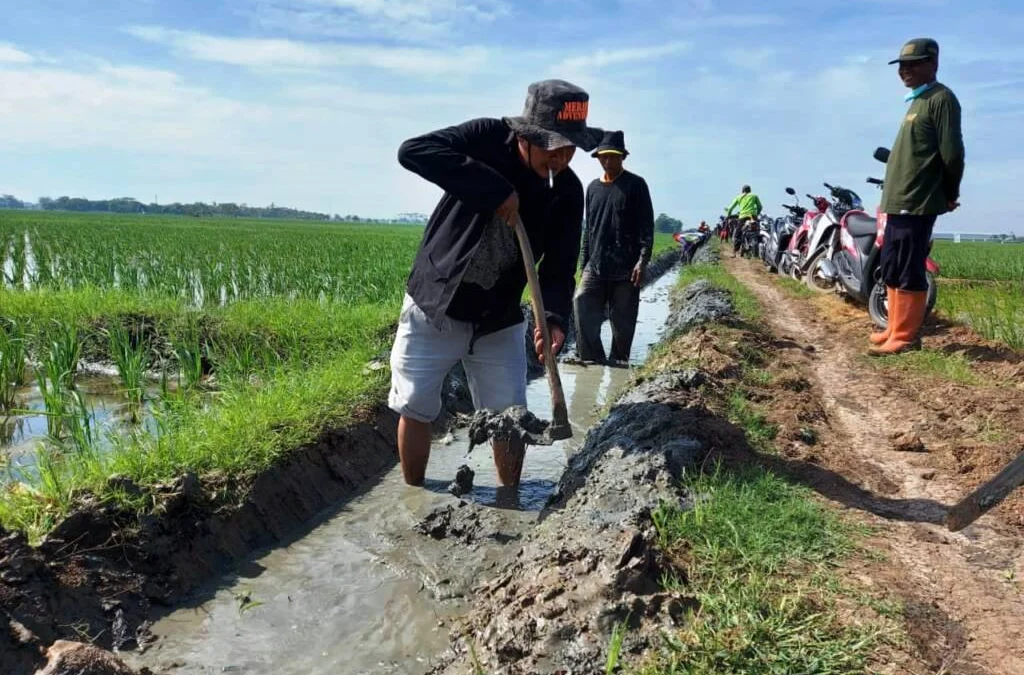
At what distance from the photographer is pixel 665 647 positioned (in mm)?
1851

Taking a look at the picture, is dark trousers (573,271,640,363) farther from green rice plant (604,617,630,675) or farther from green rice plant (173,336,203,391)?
green rice plant (604,617,630,675)

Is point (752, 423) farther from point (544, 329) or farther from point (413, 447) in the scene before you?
point (413, 447)

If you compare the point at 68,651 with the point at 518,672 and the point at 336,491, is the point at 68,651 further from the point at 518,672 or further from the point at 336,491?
the point at 336,491

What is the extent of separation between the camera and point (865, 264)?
6719 millimetres

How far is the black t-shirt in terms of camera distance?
586 centimetres

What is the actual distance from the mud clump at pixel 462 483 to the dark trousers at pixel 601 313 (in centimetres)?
283

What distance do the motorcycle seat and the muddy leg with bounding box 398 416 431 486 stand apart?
5.63 metres

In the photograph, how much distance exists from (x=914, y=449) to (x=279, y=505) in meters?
2.85

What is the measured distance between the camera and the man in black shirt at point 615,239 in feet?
19.2

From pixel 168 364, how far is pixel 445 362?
11.2ft

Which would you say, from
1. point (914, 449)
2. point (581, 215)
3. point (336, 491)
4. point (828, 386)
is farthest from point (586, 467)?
point (828, 386)

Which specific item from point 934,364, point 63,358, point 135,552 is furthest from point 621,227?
point 135,552

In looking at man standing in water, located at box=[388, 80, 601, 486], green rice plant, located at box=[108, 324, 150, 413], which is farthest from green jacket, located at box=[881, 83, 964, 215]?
green rice plant, located at box=[108, 324, 150, 413]

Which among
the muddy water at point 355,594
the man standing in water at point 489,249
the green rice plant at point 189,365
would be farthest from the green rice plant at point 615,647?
the green rice plant at point 189,365
